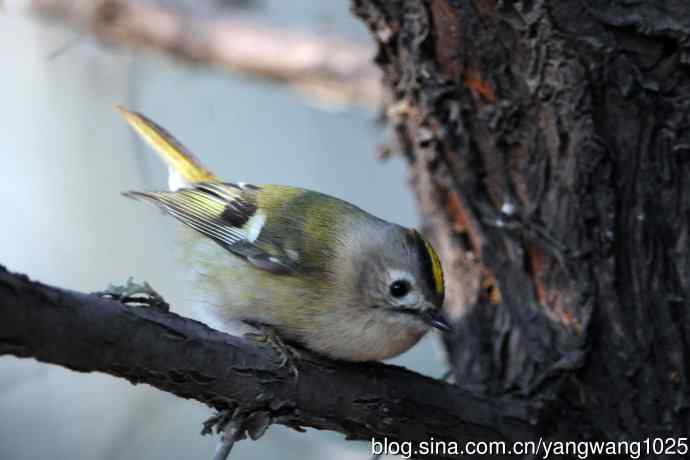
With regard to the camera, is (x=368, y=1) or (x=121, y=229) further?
(x=121, y=229)

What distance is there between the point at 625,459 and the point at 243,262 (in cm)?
131

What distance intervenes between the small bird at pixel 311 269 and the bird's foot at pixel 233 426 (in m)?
0.35

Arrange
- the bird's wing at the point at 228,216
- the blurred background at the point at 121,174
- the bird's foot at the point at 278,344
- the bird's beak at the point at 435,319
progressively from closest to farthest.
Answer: the bird's foot at the point at 278,344
the bird's beak at the point at 435,319
the bird's wing at the point at 228,216
the blurred background at the point at 121,174

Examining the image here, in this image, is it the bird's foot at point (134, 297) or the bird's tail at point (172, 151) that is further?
the bird's tail at point (172, 151)

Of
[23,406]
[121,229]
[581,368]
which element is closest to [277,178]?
[121,229]

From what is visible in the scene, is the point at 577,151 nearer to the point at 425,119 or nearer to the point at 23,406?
the point at 425,119

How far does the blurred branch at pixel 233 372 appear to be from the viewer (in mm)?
1731

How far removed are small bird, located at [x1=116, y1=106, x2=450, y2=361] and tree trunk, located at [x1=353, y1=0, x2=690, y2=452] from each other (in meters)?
0.42

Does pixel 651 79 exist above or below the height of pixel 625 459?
above

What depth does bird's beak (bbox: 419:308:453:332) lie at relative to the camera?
2.45 metres

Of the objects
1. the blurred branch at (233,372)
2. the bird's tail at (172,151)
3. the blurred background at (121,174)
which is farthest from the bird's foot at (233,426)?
the bird's tail at (172,151)

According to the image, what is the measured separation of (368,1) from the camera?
2.78 m

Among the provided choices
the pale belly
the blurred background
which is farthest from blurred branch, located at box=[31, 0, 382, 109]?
the pale belly

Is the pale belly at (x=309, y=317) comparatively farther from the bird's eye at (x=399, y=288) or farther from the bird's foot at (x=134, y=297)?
the bird's foot at (x=134, y=297)
